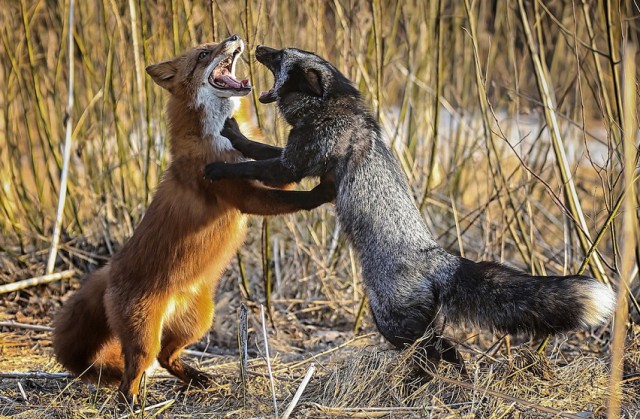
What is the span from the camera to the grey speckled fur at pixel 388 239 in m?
3.77

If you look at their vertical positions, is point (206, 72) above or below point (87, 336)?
above

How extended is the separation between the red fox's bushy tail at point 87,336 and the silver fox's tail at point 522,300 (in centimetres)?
213

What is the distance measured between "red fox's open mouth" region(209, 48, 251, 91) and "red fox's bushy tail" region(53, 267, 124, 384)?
132 cm

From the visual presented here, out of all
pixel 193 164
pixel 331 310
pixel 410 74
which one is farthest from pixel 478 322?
pixel 410 74

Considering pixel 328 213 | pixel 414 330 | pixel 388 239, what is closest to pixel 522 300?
pixel 414 330

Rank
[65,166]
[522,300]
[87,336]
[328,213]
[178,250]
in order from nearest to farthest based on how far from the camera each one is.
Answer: [522,300]
[178,250]
[87,336]
[65,166]
[328,213]

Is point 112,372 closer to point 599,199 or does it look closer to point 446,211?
point 446,211

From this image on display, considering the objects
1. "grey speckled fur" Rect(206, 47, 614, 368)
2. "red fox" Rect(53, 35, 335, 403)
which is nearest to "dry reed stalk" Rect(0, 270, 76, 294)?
"red fox" Rect(53, 35, 335, 403)

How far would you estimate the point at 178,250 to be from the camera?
15.4 feet

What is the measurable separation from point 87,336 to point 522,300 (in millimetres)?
2574

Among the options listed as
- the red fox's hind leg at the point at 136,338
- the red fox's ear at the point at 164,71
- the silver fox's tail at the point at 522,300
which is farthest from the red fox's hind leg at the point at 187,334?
the silver fox's tail at the point at 522,300

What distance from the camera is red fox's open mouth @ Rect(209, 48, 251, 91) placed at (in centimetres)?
482

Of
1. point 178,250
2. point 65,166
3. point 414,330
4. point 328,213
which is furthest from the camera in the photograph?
point 328,213

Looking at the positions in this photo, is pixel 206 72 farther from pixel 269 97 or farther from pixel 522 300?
pixel 522 300
